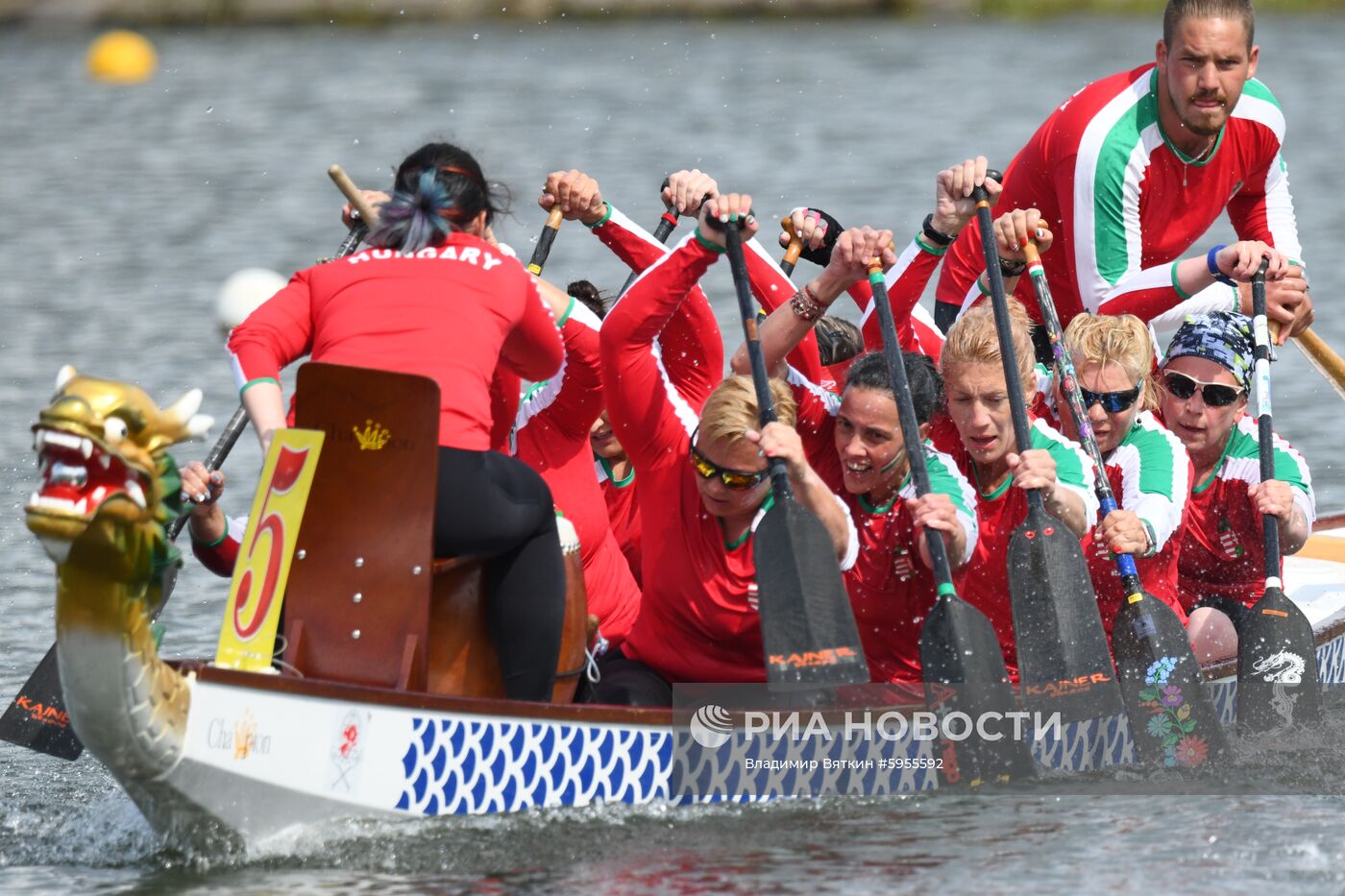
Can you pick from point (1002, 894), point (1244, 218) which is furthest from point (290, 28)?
point (1002, 894)

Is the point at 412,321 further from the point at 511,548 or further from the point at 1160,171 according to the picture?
the point at 1160,171

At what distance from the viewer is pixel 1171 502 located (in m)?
5.25

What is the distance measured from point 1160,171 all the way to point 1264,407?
76cm

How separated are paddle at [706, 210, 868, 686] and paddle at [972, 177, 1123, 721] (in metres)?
0.57

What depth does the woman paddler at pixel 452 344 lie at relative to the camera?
14.4 ft

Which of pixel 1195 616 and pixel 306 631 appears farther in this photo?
pixel 1195 616

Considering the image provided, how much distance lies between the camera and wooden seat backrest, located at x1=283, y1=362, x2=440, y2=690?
4.25 m

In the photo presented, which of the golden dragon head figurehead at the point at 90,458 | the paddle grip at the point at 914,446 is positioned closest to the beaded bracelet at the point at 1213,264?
the paddle grip at the point at 914,446

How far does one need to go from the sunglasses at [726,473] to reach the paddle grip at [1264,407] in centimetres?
171

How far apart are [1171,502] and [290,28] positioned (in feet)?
81.9

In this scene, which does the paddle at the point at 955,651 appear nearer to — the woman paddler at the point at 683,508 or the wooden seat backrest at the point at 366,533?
the woman paddler at the point at 683,508

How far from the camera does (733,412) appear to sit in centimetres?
463

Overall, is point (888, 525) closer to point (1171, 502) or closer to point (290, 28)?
point (1171, 502)

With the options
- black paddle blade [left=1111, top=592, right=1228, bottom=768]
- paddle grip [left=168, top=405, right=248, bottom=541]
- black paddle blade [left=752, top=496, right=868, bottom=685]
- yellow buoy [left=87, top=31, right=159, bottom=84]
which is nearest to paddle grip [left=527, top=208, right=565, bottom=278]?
paddle grip [left=168, top=405, right=248, bottom=541]
